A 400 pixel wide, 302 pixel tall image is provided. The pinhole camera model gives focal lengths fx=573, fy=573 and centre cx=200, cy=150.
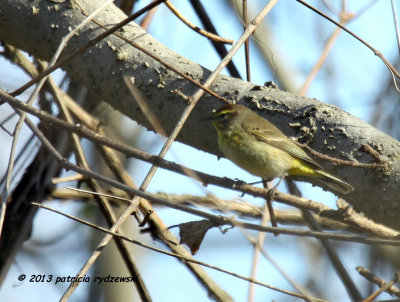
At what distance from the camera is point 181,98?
9.38 feet

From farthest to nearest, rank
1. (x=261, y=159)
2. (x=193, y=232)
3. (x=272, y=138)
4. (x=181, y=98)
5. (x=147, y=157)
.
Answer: (x=261, y=159) → (x=272, y=138) → (x=181, y=98) → (x=193, y=232) → (x=147, y=157)

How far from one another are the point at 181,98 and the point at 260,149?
3.30 ft

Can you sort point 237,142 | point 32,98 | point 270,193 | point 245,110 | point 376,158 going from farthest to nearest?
point 237,142
point 245,110
point 376,158
point 32,98
point 270,193

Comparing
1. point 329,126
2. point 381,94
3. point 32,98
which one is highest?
point 381,94

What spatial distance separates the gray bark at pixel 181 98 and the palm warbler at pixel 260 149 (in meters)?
0.14

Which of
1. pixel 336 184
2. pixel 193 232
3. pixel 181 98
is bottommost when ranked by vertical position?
pixel 193 232

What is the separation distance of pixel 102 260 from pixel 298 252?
1683 mm

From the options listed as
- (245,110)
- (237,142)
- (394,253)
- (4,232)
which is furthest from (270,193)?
(4,232)

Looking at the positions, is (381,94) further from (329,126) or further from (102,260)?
(102,260)

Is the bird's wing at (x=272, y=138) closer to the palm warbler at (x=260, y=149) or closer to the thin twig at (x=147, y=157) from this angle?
the palm warbler at (x=260, y=149)

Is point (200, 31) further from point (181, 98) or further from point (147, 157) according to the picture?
point (147, 157)

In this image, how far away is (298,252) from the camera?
4.52m

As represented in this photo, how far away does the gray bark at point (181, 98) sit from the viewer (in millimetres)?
2586

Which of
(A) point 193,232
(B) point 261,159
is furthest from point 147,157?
(B) point 261,159
